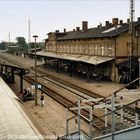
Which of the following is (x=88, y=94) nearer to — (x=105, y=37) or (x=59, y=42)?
(x=105, y=37)

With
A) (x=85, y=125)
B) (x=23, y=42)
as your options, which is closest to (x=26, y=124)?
(x=85, y=125)

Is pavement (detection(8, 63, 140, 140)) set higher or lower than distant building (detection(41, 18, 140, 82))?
lower

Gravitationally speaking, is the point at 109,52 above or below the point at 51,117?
above

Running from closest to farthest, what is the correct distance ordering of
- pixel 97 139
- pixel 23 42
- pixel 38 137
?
pixel 38 137
pixel 97 139
pixel 23 42

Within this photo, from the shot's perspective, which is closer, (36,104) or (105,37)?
(36,104)

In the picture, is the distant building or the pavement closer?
the pavement

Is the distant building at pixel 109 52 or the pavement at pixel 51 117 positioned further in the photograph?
the distant building at pixel 109 52

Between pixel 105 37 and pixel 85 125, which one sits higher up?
pixel 105 37

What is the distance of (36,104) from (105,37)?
1968 centimetres

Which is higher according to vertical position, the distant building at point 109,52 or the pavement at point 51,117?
the distant building at point 109,52

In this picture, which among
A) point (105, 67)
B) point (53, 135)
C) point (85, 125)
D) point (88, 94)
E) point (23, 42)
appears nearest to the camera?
point (53, 135)

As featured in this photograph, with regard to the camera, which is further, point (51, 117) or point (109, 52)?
point (109, 52)

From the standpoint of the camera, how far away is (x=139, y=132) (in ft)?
41.1

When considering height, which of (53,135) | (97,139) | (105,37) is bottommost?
(53,135)
